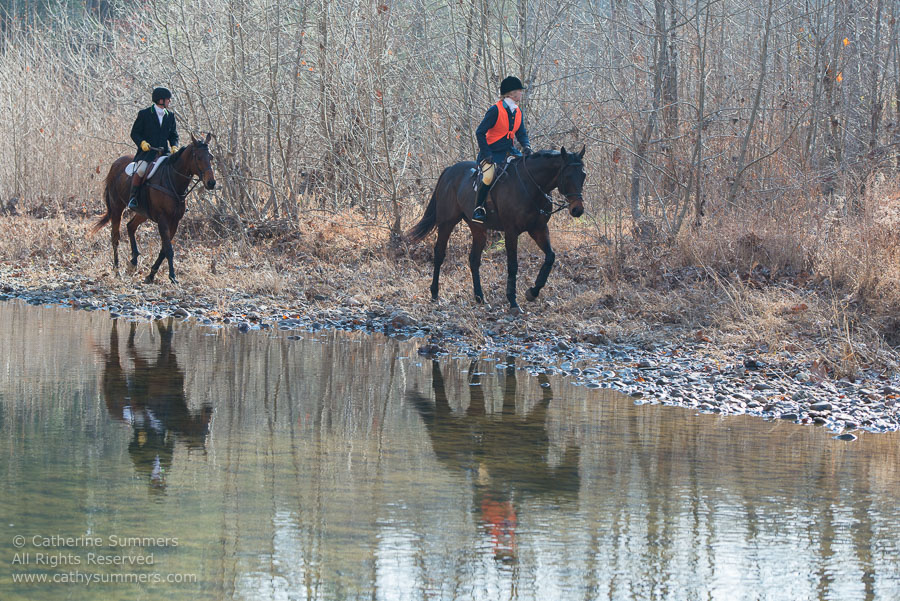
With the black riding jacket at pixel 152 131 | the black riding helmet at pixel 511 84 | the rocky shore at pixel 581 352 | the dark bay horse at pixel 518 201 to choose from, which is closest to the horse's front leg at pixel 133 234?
the rocky shore at pixel 581 352

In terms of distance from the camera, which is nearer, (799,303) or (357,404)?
(357,404)

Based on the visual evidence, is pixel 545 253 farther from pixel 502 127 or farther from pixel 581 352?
pixel 581 352

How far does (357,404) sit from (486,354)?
2.91 m

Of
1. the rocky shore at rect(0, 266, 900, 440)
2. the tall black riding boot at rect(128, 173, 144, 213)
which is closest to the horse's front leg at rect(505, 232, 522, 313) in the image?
the rocky shore at rect(0, 266, 900, 440)

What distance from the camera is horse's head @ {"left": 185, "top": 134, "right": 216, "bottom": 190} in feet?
50.5

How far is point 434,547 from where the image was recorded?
5.20m

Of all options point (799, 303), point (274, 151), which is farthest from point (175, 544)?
point (274, 151)

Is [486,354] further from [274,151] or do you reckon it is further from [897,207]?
[274,151]

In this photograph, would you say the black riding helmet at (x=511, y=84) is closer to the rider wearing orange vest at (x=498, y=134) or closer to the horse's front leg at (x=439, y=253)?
the rider wearing orange vest at (x=498, y=134)

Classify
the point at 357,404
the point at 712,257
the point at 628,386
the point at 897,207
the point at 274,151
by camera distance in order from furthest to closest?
the point at 274,151 → the point at 712,257 → the point at 897,207 → the point at 628,386 → the point at 357,404

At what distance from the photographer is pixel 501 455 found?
279 inches

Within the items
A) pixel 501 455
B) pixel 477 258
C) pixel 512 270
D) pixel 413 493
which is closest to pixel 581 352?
pixel 512 270

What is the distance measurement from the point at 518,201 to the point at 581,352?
3.26 meters

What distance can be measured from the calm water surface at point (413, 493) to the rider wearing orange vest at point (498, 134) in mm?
4809
